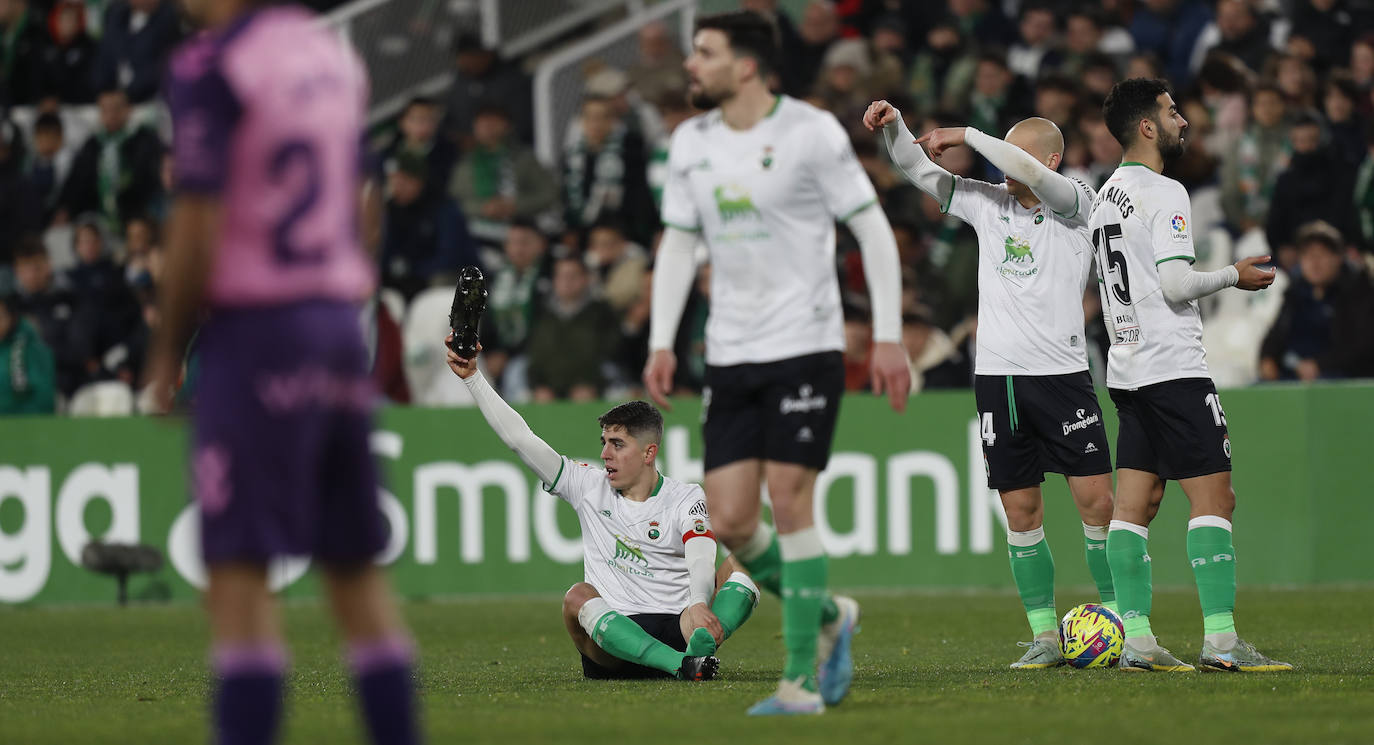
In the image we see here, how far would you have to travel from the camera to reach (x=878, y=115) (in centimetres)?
800

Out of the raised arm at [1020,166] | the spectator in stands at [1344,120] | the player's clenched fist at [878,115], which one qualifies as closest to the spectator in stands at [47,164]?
the spectator in stands at [1344,120]

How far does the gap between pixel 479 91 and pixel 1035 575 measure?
431 inches

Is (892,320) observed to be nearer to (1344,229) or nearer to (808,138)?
(808,138)

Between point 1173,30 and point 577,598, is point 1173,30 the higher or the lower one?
the higher one

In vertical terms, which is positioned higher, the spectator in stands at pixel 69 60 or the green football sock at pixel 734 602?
Answer: the spectator in stands at pixel 69 60

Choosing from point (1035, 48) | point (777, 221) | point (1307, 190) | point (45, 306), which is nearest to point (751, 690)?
point (777, 221)

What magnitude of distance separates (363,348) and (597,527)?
4.20 m

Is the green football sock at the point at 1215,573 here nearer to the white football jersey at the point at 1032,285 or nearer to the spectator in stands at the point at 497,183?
the white football jersey at the point at 1032,285

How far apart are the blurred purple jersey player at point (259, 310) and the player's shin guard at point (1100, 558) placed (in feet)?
16.3

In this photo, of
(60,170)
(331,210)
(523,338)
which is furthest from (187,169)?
(60,170)

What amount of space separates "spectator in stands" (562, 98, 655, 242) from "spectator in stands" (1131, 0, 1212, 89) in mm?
4898

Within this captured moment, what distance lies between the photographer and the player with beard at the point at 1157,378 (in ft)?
26.8

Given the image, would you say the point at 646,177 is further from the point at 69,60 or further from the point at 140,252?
the point at 69,60

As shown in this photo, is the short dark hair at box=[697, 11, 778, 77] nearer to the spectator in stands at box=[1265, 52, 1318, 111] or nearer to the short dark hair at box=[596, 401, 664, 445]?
the short dark hair at box=[596, 401, 664, 445]
